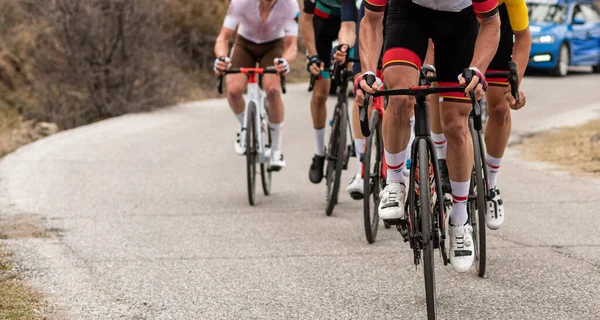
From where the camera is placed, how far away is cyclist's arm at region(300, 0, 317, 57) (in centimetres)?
922

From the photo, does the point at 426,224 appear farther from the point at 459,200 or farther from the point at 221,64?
the point at 221,64

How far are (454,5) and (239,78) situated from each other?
14.3ft

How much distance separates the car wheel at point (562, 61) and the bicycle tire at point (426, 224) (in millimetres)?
19771

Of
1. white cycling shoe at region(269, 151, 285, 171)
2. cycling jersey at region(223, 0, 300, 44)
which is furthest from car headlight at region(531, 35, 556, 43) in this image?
white cycling shoe at region(269, 151, 285, 171)

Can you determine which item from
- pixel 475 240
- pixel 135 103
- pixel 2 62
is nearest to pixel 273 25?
pixel 475 240

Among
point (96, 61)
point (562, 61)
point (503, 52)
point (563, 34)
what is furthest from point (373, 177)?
point (562, 61)

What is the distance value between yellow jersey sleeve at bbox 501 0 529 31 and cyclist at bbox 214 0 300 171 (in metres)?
3.34

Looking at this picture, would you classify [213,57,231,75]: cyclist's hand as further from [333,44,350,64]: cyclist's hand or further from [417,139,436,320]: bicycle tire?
[417,139,436,320]: bicycle tire

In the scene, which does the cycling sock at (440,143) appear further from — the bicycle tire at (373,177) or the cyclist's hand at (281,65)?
the cyclist's hand at (281,65)

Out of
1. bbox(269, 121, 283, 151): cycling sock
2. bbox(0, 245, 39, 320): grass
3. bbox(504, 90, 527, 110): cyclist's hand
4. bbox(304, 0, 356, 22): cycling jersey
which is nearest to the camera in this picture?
bbox(0, 245, 39, 320): grass

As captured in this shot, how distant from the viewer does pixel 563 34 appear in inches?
928

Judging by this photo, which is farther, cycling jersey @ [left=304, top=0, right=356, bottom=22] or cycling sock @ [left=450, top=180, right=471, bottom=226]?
cycling jersey @ [left=304, top=0, right=356, bottom=22]

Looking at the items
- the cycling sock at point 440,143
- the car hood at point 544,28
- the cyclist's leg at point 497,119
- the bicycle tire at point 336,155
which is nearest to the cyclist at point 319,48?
the bicycle tire at point 336,155

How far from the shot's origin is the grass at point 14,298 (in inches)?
208
